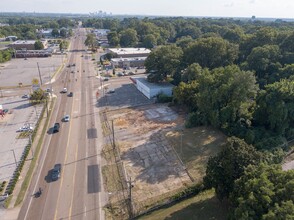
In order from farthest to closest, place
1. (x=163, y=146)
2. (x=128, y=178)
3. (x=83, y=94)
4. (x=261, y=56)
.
Answer: 1. (x=83, y=94)
2. (x=261, y=56)
3. (x=163, y=146)
4. (x=128, y=178)

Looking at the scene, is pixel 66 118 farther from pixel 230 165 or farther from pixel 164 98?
pixel 230 165

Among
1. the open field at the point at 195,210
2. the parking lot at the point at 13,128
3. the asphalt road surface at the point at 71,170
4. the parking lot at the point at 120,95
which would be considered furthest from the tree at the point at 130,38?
the open field at the point at 195,210

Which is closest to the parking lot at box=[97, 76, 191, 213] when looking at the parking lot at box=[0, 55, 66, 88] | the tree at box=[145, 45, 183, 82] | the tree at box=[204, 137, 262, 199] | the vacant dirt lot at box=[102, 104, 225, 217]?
the vacant dirt lot at box=[102, 104, 225, 217]

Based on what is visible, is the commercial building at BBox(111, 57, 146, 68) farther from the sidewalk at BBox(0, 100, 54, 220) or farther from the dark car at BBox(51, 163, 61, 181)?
the dark car at BBox(51, 163, 61, 181)

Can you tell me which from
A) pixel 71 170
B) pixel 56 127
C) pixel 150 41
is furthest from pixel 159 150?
pixel 150 41

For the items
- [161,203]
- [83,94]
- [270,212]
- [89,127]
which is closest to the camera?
[270,212]

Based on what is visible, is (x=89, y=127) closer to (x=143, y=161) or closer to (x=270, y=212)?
(x=143, y=161)

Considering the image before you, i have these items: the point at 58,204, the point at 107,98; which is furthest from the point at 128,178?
the point at 107,98
